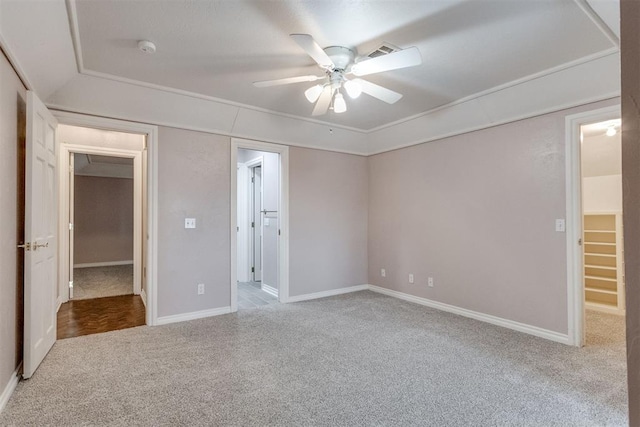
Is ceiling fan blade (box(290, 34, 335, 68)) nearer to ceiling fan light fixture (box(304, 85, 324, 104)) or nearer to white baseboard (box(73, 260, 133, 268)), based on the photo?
ceiling fan light fixture (box(304, 85, 324, 104))

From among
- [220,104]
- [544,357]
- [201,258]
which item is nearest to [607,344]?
[544,357]

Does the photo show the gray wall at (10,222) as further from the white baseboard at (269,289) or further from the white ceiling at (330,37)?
the white baseboard at (269,289)

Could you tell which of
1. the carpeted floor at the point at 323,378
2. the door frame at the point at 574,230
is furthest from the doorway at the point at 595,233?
the carpeted floor at the point at 323,378

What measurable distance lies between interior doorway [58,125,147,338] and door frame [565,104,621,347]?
14.0 ft

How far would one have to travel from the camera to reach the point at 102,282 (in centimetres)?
574

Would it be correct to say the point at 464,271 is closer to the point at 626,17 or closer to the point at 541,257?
the point at 541,257

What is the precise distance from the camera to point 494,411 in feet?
6.38

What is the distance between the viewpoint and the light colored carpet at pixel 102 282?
4969 mm

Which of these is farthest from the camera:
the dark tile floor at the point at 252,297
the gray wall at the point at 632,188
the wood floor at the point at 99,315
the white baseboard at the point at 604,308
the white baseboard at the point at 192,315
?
the dark tile floor at the point at 252,297

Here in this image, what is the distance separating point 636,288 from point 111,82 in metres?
3.68

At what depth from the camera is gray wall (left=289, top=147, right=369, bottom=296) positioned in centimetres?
445

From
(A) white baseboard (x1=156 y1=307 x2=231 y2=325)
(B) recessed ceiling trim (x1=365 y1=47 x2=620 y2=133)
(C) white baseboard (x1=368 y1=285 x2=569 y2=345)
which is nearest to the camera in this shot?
(B) recessed ceiling trim (x1=365 y1=47 x2=620 y2=133)

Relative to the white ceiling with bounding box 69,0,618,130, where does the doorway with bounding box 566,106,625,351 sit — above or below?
below

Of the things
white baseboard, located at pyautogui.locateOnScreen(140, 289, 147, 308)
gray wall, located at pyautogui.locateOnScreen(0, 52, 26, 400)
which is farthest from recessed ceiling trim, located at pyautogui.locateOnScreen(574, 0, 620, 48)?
white baseboard, located at pyautogui.locateOnScreen(140, 289, 147, 308)
